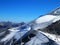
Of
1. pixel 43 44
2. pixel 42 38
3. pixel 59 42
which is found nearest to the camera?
pixel 59 42

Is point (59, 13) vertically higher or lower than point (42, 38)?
higher

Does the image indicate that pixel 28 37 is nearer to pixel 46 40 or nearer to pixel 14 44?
pixel 14 44

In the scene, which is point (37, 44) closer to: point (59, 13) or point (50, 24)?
point (50, 24)

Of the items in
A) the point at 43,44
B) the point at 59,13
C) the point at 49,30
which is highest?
the point at 59,13

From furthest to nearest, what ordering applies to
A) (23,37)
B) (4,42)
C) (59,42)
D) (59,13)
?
(59,13) → (4,42) → (23,37) → (59,42)

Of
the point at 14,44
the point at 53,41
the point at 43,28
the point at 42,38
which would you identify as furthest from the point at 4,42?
the point at 53,41

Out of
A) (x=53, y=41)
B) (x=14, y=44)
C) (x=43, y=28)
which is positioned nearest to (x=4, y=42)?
(x=14, y=44)

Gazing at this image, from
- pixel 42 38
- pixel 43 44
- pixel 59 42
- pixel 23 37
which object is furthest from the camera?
pixel 23 37

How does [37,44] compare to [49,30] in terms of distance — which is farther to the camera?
[49,30]

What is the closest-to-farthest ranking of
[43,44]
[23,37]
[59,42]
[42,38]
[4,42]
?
1. [59,42]
2. [43,44]
3. [42,38]
4. [23,37]
5. [4,42]
